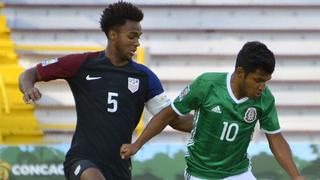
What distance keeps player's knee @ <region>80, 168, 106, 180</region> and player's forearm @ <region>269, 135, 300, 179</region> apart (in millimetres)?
1030

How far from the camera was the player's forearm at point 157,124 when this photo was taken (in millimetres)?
4812

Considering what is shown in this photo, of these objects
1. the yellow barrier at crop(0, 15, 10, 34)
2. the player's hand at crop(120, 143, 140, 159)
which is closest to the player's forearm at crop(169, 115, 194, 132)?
the player's hand at crop(120, 143, 140, 159)

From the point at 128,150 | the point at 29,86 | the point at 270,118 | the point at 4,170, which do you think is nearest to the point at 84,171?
the point at 128,150

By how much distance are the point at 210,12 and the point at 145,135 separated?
19.3 ft

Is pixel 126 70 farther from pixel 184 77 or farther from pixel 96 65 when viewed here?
pixel 184 77

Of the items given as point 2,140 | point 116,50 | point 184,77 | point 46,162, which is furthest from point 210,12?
point 116,50

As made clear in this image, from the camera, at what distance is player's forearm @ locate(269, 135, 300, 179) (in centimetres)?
465

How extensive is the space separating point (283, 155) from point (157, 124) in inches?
30.1

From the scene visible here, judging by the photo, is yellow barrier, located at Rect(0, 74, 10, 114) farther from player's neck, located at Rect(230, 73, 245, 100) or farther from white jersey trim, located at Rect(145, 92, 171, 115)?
player's neck, located at Rect(230, 73, 245, 100)

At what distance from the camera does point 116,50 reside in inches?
200

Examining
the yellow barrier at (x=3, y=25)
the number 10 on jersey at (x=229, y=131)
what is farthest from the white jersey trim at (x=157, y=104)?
the yellow barrier at (x=3, y=25)

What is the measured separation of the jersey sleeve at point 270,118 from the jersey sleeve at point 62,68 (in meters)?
1.20

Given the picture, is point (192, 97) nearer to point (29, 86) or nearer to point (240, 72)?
point (240, 72)

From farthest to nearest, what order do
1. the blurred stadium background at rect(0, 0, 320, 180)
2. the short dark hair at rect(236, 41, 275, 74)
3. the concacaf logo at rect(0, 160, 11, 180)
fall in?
the blurred stadium background at rect(0, 0, 320, 180) → the concacaf logo at rect(0, 160, 11, 180) → the short dark hair at rect(236, 41, 275, 74)
